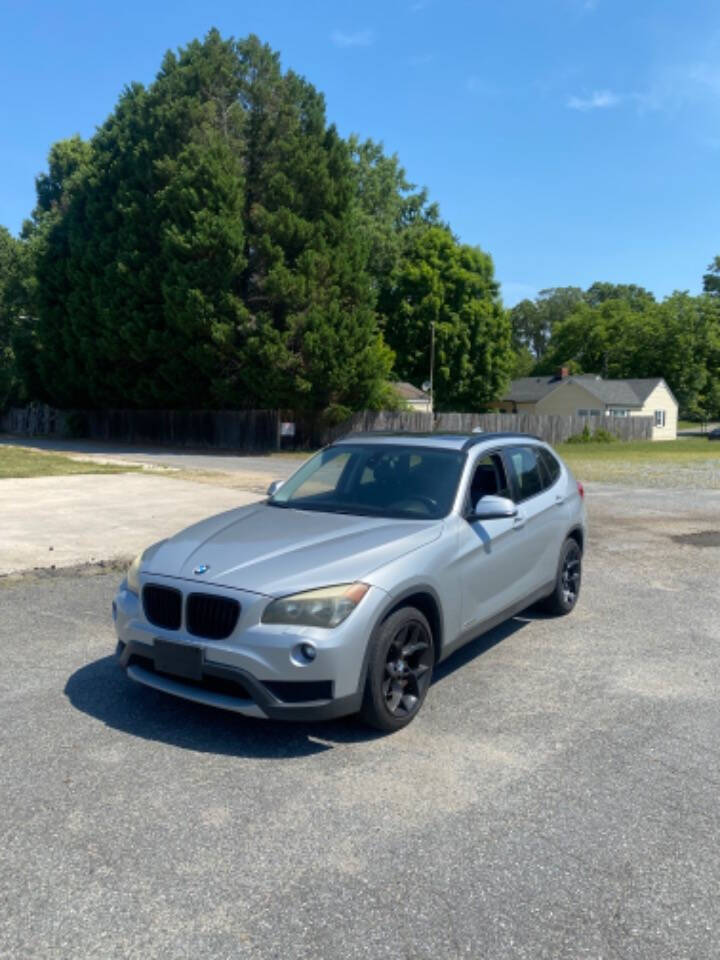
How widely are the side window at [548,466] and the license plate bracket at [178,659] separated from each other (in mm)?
3466

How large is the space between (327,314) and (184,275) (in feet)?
19.5

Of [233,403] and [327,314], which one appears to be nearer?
[327,314]

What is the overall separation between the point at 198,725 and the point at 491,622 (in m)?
2.03

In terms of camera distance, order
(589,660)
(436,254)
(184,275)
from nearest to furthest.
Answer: (589,660), (184,275), (436,254)

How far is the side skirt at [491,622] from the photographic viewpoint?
4660 mm

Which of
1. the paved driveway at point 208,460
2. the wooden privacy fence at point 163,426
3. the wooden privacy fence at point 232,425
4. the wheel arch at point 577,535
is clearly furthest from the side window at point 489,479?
the wooden privacy fence at point 163,426

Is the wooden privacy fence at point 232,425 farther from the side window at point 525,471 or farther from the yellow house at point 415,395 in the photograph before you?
the side window at point 525,471

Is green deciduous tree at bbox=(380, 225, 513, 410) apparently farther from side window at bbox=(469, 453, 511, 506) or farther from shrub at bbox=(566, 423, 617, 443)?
side window at bbox=(469, 453, 511, 506)

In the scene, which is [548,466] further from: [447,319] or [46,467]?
[447,319]

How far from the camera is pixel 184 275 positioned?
3141 centimetres

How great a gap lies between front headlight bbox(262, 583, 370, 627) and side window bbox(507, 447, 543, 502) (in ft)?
7.55

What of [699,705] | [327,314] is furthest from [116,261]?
[699,705]

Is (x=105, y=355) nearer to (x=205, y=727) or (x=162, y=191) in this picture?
(x=162, y=191)

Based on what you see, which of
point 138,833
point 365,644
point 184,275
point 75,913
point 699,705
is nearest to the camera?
point 75,913
